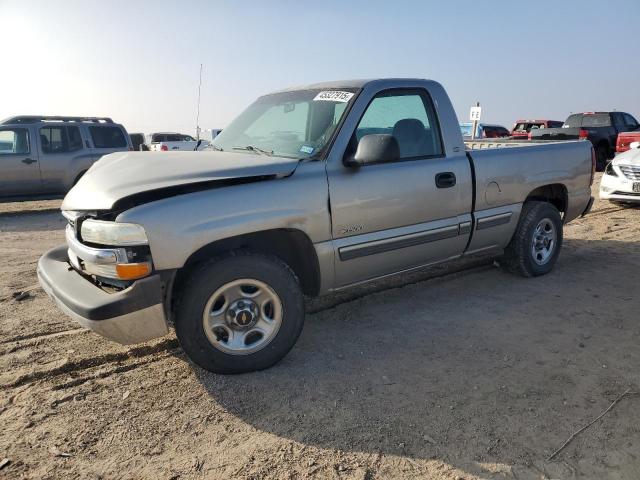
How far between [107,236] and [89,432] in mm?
1049

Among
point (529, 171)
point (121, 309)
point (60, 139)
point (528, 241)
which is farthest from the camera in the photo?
point (60, 139)

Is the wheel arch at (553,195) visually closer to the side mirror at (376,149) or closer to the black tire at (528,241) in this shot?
the black tire at (528,241)

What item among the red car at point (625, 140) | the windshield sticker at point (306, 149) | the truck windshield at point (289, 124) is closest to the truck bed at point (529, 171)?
the truck windshield at point (289, 124)

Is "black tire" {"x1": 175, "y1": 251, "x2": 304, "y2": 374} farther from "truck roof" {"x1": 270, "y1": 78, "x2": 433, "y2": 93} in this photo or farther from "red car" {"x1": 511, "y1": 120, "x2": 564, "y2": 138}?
"red car" {"x1": 511, "y1": 120, "x2": 564, "y2": 138}

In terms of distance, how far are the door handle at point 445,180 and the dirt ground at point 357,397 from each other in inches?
42.9

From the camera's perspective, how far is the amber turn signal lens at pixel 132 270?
2650 mm

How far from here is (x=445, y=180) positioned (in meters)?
3.89

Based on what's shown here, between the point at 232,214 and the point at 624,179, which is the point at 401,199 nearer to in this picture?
the point at 232,214

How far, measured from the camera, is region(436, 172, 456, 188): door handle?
12.6ft

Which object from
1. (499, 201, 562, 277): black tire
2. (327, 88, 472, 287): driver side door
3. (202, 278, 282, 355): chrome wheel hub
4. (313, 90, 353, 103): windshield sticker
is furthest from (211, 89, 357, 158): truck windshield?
(499, 201, 562, 277): black tire

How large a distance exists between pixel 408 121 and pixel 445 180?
0.57m

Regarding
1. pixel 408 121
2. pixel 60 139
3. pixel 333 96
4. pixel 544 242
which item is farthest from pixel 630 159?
pixel 60 139

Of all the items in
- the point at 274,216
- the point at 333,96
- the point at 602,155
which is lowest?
Answer: the point at 602,155

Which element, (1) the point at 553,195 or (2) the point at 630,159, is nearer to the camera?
(1) the point at 553,195
